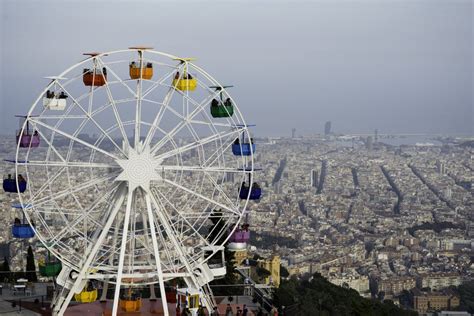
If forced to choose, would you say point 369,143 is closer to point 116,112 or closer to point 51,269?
point 51,269

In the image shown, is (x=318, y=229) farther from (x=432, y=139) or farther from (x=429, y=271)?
(x=432, y=139)

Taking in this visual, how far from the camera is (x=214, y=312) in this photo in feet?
56.7

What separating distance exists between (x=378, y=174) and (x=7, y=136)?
57140mm

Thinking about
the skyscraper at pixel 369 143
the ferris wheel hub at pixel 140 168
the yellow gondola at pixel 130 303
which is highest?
the skyscraper at pixel 369 143

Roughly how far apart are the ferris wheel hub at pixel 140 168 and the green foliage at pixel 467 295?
110 ft

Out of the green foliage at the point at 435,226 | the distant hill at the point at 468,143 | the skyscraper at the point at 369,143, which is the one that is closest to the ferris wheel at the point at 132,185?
the green foliage at the point at 435,226

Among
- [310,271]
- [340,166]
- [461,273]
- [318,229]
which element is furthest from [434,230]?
[340,166]

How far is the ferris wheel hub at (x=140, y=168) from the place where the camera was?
53.6 ft

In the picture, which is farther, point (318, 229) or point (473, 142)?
point (473, 142)

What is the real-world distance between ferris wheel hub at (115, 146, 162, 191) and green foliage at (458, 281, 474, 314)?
110ft

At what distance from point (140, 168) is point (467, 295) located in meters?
39.8

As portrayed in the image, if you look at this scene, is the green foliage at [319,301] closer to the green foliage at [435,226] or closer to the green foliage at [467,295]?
the green foliage at [467,295]

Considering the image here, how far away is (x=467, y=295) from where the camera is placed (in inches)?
2127

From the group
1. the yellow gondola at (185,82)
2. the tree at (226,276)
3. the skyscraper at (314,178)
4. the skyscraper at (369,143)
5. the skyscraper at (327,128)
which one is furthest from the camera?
the skyscraper at (327,128)
